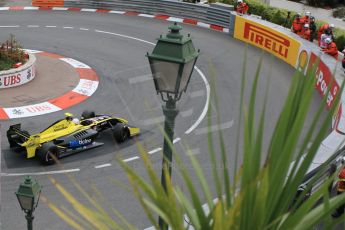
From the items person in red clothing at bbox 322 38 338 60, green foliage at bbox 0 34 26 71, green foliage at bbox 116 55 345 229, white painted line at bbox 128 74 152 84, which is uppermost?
green foliage at bbox 116 55 345 229

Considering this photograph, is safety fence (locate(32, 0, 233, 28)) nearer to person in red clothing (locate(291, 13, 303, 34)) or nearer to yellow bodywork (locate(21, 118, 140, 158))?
person in red clothing (locate(291, 13, 303, 34))

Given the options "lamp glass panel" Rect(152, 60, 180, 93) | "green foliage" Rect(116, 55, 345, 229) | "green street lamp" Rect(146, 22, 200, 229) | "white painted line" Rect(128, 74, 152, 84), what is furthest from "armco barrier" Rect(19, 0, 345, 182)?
"green foliage" Rect(116, 55, 345, 229)

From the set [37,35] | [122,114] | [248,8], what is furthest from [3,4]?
[122,114]

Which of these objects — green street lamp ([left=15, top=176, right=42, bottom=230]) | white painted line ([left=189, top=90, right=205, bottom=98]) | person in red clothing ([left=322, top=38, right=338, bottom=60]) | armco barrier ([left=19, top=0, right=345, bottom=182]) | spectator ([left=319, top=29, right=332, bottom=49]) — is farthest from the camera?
spectator ([left=319, top=29, right=332, bottom=49])

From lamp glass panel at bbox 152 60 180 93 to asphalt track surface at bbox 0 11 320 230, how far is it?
869 millimetres

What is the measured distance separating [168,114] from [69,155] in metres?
7.59

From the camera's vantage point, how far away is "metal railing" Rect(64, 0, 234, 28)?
2575 centimetres

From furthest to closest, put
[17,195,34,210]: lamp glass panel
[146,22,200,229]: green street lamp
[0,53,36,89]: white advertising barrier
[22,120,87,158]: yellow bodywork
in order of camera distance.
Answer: [0,53,36,89]: white advertising barrier
[22,120,87,158]: yellow bodywork
[17,195,34,210]: lamp glass panel
[146,22,200,229]: green street lamp

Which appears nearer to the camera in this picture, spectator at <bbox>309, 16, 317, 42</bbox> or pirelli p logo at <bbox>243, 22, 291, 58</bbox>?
spectator at <bbox>309, 16, 317, 42</bbox>

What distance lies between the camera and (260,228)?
224cm

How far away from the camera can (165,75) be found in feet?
18.2

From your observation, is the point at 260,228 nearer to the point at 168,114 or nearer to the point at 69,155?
the point at 168,114

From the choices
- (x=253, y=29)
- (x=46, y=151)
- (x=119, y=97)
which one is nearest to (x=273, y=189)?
(x=46, y=151)

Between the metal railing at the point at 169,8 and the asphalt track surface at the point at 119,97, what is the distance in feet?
3.30
